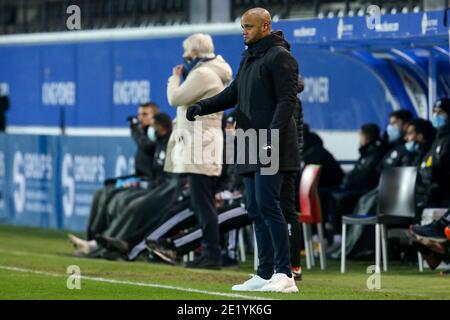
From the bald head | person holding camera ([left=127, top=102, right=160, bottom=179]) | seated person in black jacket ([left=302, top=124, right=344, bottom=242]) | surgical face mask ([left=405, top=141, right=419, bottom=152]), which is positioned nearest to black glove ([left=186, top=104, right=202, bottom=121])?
the bald head

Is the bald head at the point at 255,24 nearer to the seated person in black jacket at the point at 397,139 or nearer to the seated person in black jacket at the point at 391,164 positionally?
the seated person in black jacket at the point at 391,164

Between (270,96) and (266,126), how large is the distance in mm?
243

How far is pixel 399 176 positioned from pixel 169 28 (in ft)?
24.3

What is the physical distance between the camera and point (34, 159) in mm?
22094

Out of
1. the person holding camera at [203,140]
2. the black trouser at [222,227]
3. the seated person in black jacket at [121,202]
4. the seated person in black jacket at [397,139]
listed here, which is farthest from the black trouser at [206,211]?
the seated person in black jacket at [397,139]

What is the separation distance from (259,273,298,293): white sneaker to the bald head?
5.88ft

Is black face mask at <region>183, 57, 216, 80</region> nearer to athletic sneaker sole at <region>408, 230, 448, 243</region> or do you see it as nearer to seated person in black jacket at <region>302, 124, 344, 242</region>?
athletic sneaker sole at <region>408, 230, 448, 243</region>

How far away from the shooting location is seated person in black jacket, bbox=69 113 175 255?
16.4m

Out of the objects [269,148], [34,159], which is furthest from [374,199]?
[34,159]

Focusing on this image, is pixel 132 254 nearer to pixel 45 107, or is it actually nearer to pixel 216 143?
pixel 216 143

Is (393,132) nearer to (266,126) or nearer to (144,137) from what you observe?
(144,137)

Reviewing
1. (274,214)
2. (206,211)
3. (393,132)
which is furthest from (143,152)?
(274,214)

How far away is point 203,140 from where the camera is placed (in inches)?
566
